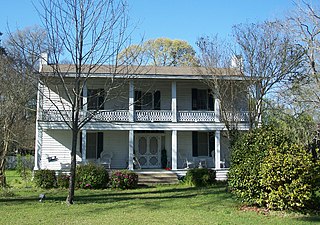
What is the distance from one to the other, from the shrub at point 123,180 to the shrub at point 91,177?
0.42m

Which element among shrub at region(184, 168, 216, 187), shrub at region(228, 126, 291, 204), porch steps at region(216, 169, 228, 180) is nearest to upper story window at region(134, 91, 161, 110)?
porch steps at region(216, 169, 228, 180)

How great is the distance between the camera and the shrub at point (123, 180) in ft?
56.2

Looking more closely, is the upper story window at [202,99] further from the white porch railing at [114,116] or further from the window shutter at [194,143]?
the white porch railing at [114,116]

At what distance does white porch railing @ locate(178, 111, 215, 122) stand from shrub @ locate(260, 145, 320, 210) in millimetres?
10903

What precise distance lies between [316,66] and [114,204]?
12.0 meters

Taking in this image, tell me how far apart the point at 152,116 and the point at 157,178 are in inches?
145

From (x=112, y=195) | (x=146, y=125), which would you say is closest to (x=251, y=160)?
(x=112, y=195)

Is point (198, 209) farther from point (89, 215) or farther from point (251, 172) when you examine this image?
point (89, 215)

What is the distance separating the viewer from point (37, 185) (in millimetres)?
17438

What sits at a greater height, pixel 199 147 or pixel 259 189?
pixel 199 147

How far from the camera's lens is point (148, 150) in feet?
74.9

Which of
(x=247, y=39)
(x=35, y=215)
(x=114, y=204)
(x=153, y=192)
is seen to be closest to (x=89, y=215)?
(x=35, y=215)

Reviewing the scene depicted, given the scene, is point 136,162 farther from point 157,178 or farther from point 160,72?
point 160,72

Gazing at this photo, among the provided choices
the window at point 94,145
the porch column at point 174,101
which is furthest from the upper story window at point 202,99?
the window at point 94,145
